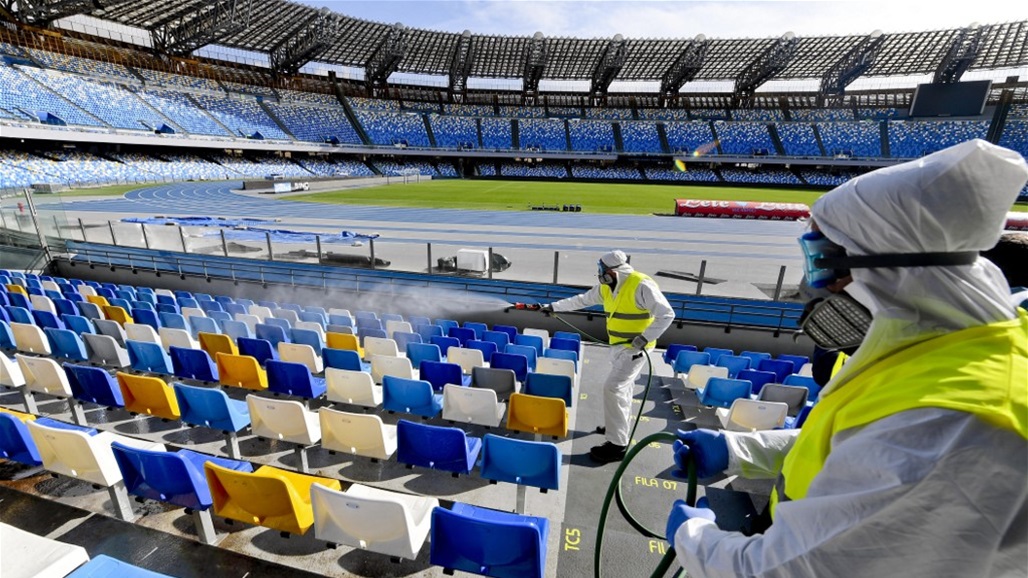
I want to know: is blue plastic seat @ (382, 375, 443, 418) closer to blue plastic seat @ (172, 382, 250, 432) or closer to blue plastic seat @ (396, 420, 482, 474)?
blue plastic seat @ (396, 420, 482, 474)

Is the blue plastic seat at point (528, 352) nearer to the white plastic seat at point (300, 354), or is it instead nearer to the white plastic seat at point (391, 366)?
the white plastic seat at point (391, 366)

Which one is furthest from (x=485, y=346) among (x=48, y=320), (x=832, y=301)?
(x=48, y=320)

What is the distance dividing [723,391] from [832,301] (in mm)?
4477

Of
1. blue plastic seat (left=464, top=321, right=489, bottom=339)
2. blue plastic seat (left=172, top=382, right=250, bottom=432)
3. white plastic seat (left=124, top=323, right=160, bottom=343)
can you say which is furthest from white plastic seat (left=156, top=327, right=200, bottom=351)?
blue plastic seat (left=464, top=321, right=489, bottom=339)

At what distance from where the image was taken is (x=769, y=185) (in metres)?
56.2

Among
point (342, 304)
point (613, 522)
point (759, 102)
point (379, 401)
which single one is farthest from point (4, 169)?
point (759, 102)

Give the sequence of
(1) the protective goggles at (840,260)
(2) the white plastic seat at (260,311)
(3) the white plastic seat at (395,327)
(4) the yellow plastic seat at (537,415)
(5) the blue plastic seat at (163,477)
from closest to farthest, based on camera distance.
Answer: (1) the protective goggles at (840,260), (5) the blue plastic seat at (163,477), (4) the yellow plastic seat at (537,415), (3) the white plastic seat at (395,327), (2) the white plastic seat at (260,311)

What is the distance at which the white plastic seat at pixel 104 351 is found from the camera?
5.93 m

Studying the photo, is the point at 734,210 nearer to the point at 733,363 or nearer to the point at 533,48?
the point at 733,363

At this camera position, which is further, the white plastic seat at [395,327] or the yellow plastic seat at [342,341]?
the white plastic seat at [395,327]

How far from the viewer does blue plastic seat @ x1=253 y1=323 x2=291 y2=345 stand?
705 cm

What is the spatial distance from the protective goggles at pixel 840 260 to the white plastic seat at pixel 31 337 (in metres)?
9.14

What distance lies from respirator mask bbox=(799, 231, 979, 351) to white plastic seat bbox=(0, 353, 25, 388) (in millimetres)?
7812

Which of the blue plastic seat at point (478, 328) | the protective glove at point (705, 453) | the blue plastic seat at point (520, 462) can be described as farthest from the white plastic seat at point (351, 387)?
the protective glove at point (705, 453)
